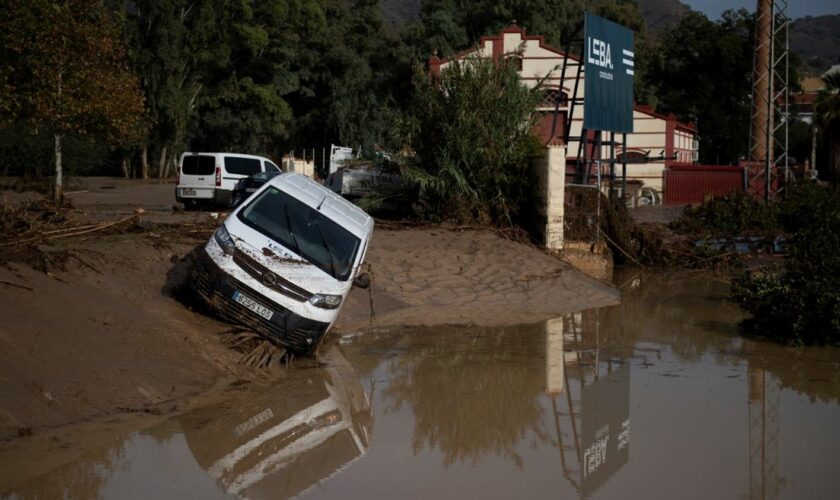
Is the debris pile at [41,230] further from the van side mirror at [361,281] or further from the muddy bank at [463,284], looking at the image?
the muddy bank at [463,284]

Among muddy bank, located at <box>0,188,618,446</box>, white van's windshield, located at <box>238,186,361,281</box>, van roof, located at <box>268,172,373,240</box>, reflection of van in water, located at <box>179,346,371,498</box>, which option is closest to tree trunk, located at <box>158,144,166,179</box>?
muddy bank, located at <box>0,188,618,446</box>

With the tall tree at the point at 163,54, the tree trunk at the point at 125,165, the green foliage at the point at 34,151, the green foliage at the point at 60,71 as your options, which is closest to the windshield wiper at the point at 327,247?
the green foliage at the point at 60,71


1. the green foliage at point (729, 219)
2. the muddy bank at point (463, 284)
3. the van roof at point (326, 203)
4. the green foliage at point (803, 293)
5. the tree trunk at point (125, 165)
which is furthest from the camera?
the tree trunk at point (125, 165)

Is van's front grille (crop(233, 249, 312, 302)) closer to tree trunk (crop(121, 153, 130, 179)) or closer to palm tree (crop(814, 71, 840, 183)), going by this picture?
palm tree (crop(814, 71, 840, 183))

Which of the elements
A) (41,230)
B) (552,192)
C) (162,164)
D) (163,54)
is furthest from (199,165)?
(162,164)

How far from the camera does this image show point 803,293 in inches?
570

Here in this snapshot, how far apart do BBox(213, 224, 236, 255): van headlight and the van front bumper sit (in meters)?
0.22

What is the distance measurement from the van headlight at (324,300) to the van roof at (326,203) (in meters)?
1.13

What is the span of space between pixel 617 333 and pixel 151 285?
7029 mm

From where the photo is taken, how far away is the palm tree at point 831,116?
2311 inches

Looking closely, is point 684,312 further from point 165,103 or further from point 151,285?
point 165,103

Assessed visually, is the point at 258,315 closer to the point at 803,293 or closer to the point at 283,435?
the point at 283,435

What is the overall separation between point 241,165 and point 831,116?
39.9 metres

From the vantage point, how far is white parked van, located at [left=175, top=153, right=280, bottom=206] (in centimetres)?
3106
